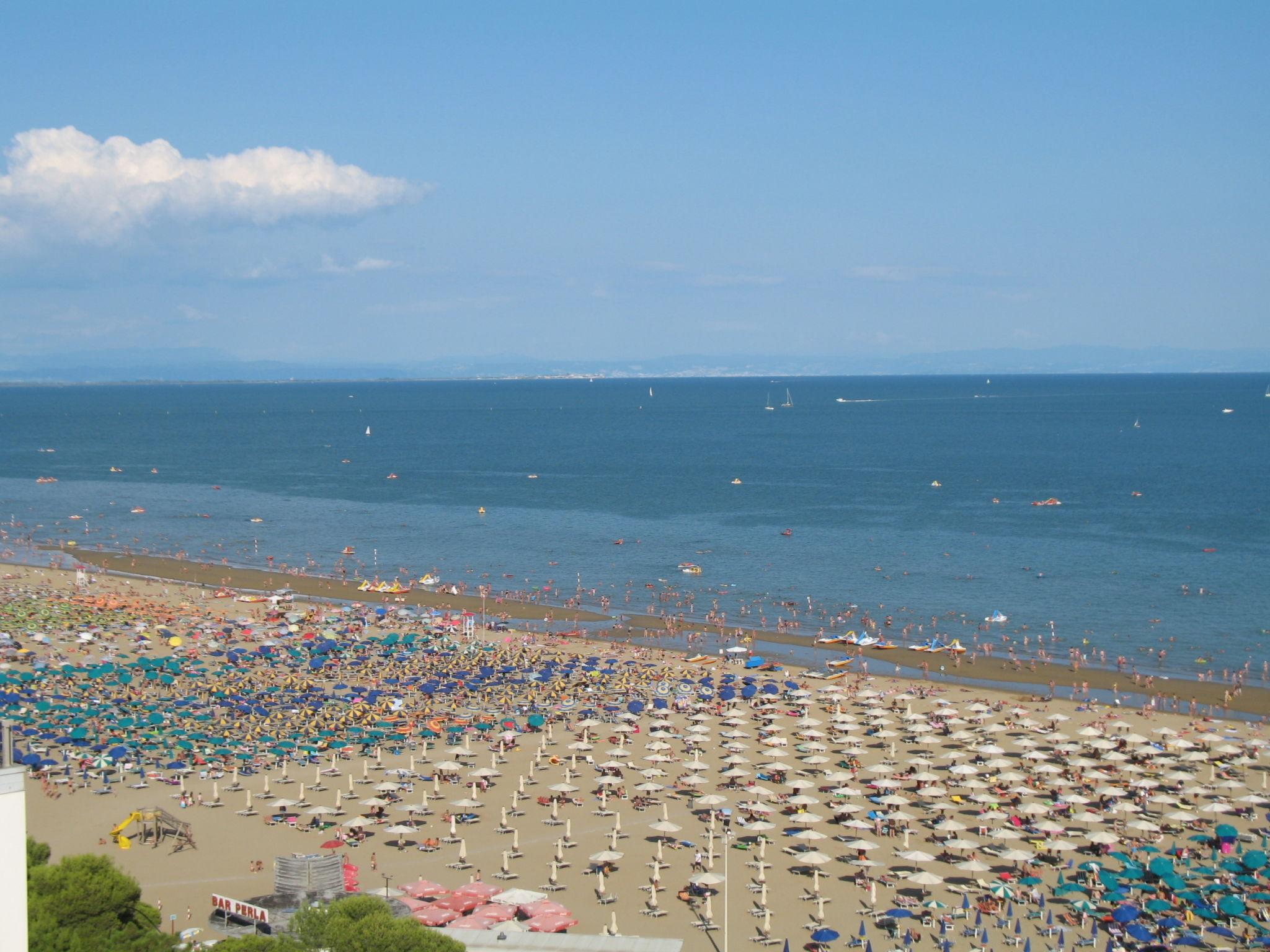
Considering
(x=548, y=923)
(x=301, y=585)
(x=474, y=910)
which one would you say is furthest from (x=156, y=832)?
(x=301, y=585)

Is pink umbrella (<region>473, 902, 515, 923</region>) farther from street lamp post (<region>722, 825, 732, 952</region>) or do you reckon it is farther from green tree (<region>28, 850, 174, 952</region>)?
green tree (<region>28, 850, 174, 952</region>)

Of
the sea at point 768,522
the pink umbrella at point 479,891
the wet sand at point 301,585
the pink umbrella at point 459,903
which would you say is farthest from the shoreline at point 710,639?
the pink umbrella at point 459,903

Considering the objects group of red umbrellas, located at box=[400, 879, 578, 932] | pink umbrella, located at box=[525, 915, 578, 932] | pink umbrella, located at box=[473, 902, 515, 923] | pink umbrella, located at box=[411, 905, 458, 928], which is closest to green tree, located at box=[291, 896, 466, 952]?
group of red umbrellas, located at box=[400, 879, 578, 932]

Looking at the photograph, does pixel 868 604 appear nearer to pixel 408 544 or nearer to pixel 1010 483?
pixel 408 544

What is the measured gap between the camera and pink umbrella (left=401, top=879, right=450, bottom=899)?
23719mm

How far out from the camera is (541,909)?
22.8 metres

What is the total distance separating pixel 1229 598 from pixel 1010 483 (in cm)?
4942

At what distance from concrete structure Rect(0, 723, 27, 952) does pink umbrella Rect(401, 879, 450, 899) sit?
39.1 feet

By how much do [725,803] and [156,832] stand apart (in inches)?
531

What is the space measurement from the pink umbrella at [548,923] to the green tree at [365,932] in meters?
4.54

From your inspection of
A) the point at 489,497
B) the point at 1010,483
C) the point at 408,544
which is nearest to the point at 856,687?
the point at 408,544

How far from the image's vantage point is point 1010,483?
108312 millimetres

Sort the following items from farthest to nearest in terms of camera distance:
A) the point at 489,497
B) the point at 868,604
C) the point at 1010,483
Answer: the point at 1010,483 → the point at 489,497 → the point at 868,604

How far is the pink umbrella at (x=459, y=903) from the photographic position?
23266mm
